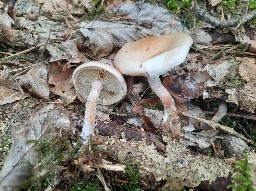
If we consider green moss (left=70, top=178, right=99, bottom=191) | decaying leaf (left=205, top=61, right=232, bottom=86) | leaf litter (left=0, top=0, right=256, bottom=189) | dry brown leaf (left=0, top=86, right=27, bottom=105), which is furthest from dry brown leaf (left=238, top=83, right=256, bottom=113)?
dry brown leaf (left=0, top=86, right=27, bottom=105)

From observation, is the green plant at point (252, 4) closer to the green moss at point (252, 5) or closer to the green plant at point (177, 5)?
the green moss at point (252, 5)

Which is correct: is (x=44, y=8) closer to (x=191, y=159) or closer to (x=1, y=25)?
(x=1, y=25)

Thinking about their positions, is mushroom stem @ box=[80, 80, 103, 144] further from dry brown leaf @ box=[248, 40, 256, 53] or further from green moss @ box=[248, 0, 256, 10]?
green moss @ box=[248, 0, 256, 10]

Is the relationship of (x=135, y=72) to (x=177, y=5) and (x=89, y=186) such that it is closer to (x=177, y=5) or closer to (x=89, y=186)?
(x=89, y=186)

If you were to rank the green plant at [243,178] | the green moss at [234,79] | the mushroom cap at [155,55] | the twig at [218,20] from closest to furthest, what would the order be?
the green plant at [243,178], the mushroom cap at [155,55], the green moss at [234,79], the twig at [218,20]

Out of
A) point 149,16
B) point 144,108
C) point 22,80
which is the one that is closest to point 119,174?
point 144,108

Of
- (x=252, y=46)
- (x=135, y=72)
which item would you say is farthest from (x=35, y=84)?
(x=252, y=46)

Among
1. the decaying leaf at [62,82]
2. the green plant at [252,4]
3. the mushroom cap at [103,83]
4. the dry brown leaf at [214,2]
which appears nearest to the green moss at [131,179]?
the mushroom cap at [103,83]
